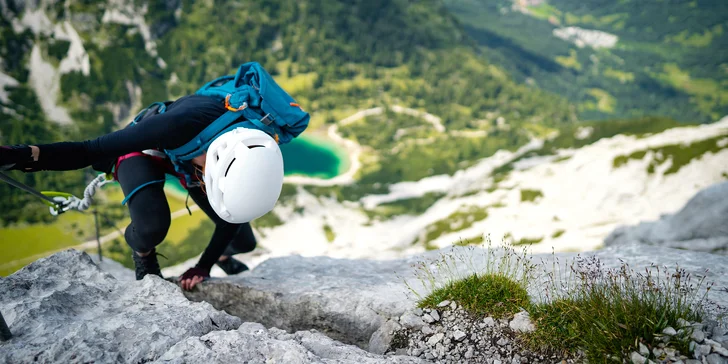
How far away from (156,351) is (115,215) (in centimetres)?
15902

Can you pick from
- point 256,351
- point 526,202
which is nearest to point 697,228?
point 256,351

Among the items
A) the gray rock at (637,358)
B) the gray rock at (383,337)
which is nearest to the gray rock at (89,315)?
the gray rock at (383,337)

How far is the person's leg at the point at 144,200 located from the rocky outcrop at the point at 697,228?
8.18m

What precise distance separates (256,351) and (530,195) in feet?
375

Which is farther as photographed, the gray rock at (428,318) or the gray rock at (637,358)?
the gray rock at (428,318)

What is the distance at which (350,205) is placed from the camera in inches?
5994

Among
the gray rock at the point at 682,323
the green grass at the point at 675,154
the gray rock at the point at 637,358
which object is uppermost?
the green grass at the point at 675,154

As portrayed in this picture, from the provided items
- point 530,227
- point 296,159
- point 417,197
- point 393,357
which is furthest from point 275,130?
point 296,159

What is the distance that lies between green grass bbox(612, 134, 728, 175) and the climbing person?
116494 mm

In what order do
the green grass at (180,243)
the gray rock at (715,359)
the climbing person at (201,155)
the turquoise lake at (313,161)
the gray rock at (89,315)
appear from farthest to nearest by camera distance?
1. the turquoise lake at (313,161)
2. the green grass at (180,243)
3. the climbing person at (201,155)
4. the gray rock at (89,315)
5. the gray rock at (715,359)

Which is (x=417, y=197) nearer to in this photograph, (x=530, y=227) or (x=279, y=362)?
(x=530, y=227)

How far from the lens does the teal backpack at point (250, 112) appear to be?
647 centimetres

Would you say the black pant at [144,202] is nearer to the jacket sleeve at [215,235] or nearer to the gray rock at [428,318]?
the jacket sleeve at [215,235]

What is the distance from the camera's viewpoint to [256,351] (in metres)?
5.11
